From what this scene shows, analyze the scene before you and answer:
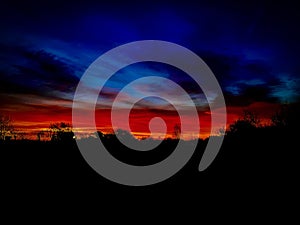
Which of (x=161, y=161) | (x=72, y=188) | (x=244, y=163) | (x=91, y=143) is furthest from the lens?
(x=91, y=143)

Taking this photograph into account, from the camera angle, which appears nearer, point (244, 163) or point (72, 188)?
point (72, 188)

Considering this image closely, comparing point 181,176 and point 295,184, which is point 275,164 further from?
point 181,176

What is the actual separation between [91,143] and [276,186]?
2570 cm

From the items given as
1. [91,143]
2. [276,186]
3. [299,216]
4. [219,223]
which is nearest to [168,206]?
[219,223]

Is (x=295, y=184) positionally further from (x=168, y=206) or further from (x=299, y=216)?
(x=168, y=206)

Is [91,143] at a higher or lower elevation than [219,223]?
higher

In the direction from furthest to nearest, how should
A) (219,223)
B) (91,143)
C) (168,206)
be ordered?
1. (91,143)
2. (168,206)
3. (219,223)

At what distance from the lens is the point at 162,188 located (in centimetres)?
1274

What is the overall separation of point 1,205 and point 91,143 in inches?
963

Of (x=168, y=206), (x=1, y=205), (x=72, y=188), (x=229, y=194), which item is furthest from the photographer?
(x=72, y=188)

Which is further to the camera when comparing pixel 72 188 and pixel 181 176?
pixel 181 176

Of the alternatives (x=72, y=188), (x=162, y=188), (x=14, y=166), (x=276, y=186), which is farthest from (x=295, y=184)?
(x=14, y=166)

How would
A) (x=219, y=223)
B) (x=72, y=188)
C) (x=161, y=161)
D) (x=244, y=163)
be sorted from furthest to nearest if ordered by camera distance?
(x=161, y=161)
(x=244, y=163)
(x=72, y=188)
(x=219, y=223)

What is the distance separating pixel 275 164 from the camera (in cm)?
1492
